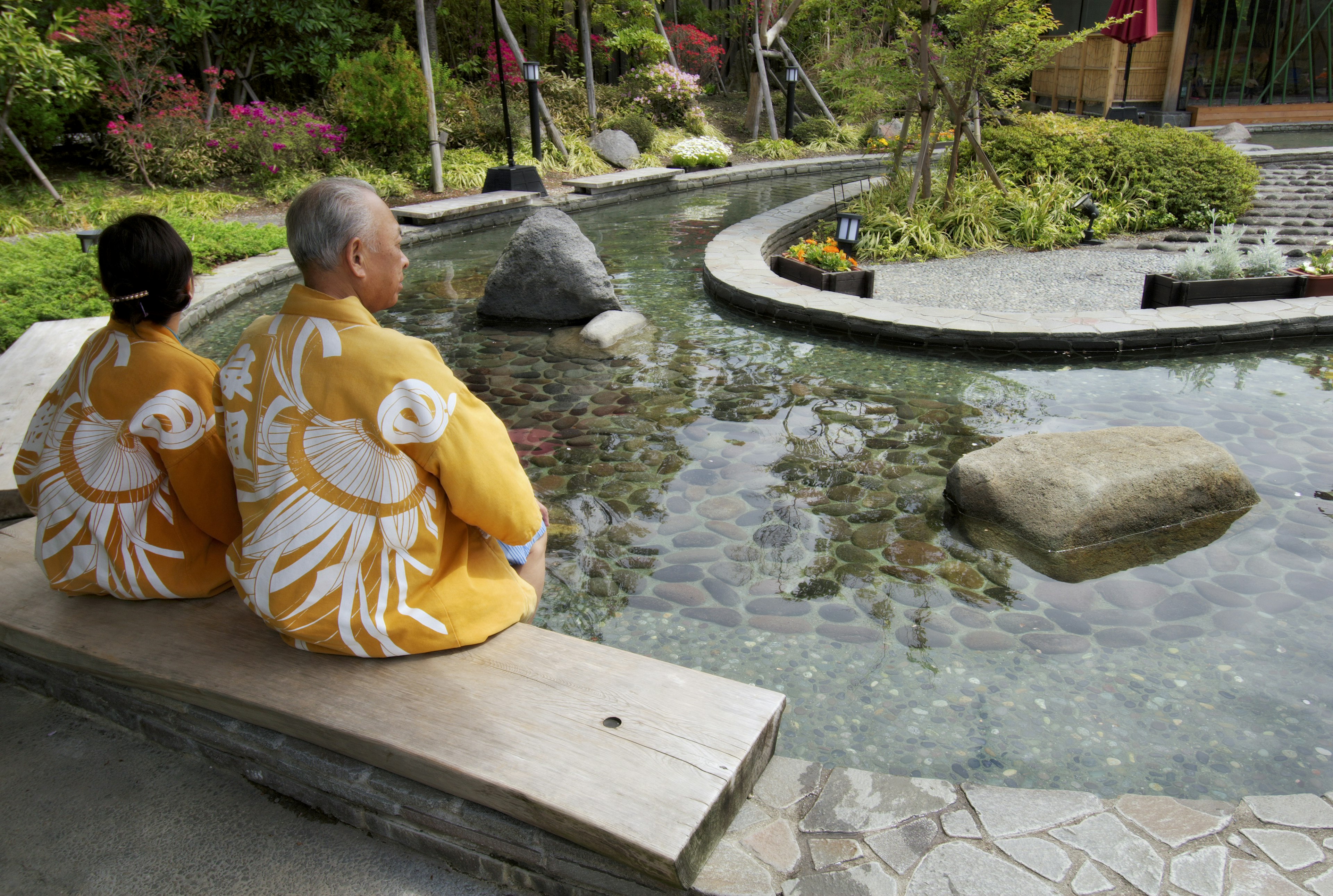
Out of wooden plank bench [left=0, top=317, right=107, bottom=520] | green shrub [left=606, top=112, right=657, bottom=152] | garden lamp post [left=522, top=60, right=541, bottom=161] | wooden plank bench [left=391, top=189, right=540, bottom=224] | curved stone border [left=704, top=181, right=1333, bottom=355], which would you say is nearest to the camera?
wooden plank bench [left=0, top=317, right=107, bottom=520]

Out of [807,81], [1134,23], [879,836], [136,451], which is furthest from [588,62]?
[879,836]

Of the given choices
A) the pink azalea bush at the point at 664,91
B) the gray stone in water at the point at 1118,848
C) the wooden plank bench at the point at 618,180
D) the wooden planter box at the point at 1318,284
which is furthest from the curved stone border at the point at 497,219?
the gray stone in water at the point at 1118,848

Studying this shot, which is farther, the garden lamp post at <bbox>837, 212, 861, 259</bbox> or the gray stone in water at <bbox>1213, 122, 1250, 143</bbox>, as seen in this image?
the gray stone in water at <bbox>1213, 122, 1250, 143</bbox>

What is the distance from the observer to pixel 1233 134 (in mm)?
15430

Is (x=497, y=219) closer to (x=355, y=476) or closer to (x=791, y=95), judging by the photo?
(x=791, y=95)

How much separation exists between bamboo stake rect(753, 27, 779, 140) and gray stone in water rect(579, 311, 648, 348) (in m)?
11.6

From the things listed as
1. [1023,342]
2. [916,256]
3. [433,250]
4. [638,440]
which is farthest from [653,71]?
[638,440]

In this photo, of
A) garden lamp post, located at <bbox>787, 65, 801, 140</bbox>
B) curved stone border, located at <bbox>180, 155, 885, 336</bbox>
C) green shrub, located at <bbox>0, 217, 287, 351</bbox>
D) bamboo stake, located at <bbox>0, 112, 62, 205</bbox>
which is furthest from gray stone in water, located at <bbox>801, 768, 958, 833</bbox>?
garden lamp post, located at <bbox>787, 65, 801, 140</bbox>

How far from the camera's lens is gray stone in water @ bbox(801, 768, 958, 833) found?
6.43 feet

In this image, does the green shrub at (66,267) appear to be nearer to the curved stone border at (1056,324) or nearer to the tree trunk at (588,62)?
the curved stone border at (1056,324)

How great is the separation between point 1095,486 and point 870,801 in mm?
2221

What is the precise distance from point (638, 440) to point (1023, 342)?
3.08 m

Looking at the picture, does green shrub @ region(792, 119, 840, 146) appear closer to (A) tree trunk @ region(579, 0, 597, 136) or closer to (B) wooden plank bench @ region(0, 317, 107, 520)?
(A) tree trunk @ region(579, 0, 597, 136)

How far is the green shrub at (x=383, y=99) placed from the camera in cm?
1242
